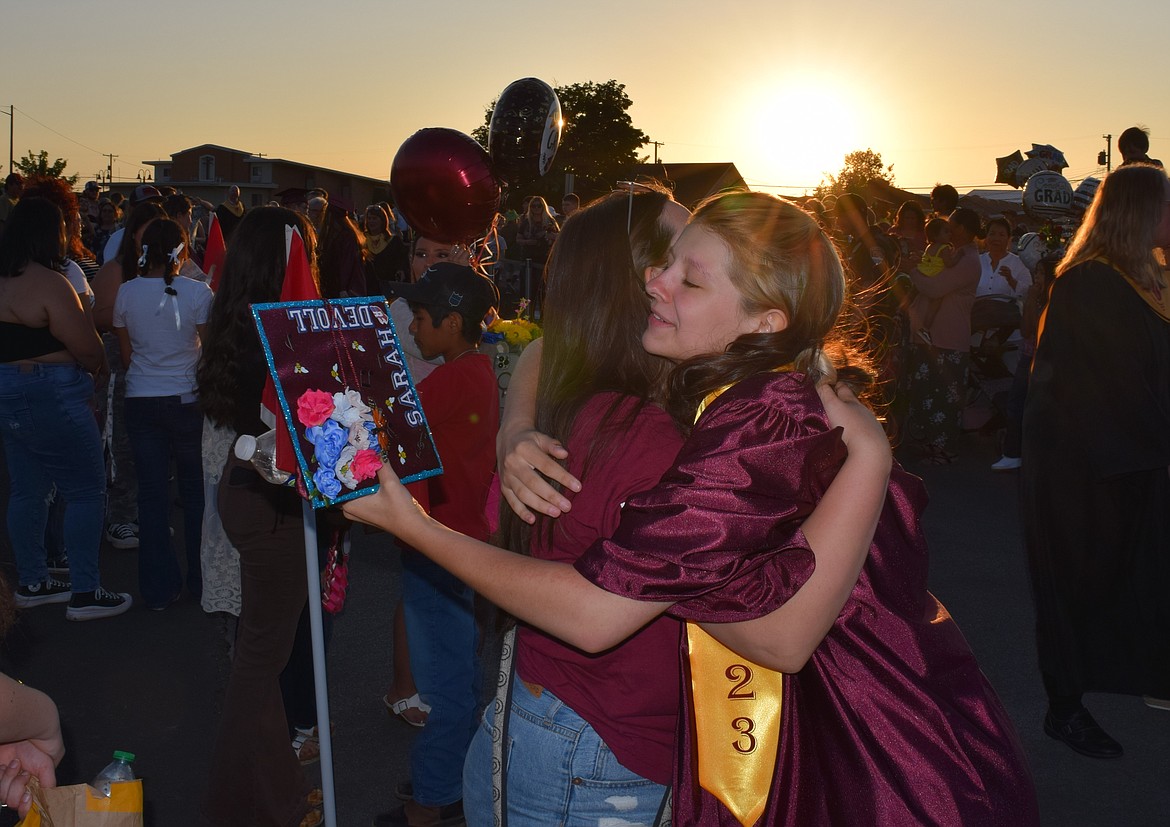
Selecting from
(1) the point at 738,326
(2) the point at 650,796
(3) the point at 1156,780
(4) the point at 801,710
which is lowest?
(3) the point at 1156,780

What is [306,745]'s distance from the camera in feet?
14.0

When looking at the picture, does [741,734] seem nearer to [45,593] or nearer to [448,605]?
[448,605]

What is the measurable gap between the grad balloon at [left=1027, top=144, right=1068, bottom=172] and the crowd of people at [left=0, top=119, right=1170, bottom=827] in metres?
9.46

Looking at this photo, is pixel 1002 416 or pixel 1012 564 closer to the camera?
pixel 1012 564

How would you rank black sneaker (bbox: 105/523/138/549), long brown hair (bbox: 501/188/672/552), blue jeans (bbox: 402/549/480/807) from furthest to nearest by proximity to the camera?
black sneaker (bbox: 105/523/138/549)
blue jeans (bbox: 402/549/480/807)
long brown hair (bbox: 501/188/672/552)

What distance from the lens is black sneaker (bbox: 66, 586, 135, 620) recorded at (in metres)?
5.66

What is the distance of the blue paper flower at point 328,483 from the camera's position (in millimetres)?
1721

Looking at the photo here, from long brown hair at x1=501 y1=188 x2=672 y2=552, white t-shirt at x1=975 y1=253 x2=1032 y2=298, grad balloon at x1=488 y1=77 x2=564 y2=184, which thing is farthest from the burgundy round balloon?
white t-shirt at x1=975 y1=253 x2=1032 y2=298

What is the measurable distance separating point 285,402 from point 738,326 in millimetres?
789

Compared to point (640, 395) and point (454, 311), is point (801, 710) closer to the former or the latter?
point (640, 395)

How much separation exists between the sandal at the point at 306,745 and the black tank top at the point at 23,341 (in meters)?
2.65

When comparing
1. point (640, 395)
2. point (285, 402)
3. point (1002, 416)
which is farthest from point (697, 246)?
point (1002, 416)

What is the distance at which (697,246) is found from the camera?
1738 mm

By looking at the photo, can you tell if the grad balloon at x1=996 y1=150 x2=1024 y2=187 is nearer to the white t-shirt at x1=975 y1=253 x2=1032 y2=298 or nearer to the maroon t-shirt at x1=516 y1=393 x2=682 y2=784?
the white t-shirt at x1=975 y1=253 x2=1032 y2=298
